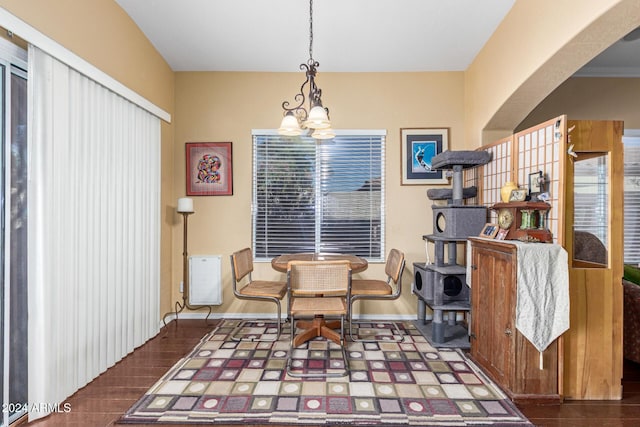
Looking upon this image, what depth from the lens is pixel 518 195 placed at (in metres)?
2.40

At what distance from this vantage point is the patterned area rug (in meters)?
1.91

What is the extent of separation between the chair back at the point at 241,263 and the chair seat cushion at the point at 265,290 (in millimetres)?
147

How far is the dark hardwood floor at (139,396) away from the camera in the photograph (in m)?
1.90

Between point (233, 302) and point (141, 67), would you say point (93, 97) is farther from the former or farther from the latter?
point (233, 302)

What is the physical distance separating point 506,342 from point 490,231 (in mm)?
911

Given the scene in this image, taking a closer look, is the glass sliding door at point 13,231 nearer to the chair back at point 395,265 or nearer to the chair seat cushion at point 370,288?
the chair seat cushion at point 370,288

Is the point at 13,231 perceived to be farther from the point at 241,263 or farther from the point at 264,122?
the point at 264,122

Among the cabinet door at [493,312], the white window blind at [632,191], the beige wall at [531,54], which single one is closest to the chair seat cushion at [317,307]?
the cabinet door at [493,312]

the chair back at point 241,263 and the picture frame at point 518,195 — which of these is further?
the chair back at point 241,263

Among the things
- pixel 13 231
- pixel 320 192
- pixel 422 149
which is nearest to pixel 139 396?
pixel 13 231

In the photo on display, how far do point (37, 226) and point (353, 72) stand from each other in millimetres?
3385

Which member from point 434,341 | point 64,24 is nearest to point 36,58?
point 64,24

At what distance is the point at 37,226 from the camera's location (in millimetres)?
1912

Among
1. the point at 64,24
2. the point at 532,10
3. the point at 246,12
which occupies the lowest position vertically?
the point at 64,24
